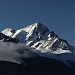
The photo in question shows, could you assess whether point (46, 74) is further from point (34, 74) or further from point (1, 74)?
point (1, 74)

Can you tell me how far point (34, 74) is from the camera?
19438cm

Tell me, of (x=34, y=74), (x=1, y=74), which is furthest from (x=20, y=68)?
(x=1, y=74)

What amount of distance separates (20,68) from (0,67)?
1089 cm

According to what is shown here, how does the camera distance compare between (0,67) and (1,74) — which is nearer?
(1,74)

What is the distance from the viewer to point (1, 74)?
573 ft

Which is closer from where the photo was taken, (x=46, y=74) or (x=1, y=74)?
(x=1, y=74)

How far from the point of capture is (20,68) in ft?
656

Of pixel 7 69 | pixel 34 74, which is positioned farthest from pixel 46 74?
pixel 7 69

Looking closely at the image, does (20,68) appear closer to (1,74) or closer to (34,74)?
(34,74)

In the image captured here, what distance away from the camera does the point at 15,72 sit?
191 m

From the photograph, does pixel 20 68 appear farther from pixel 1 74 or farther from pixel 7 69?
pixel 1 74

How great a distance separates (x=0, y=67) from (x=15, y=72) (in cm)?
758

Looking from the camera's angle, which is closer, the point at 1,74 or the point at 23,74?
the point at 1,74

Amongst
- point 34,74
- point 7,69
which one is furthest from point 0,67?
point 34,74
